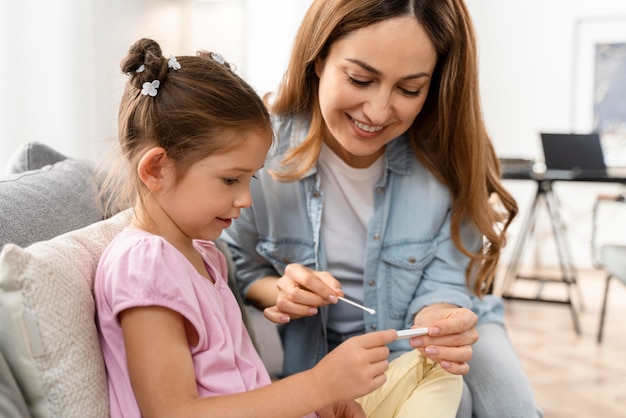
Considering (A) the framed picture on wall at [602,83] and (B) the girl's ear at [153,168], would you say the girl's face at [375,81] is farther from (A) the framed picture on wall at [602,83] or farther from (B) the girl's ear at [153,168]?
(A) the framed picture on wall at [602,83]

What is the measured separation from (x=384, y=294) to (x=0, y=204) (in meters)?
0.83

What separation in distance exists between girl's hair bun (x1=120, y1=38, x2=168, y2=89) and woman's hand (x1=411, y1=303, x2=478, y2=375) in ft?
1.90

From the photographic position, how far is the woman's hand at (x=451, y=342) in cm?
116

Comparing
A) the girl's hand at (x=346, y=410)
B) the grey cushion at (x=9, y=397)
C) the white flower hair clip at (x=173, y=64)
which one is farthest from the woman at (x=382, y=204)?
the grey cushion at (x=9, y=397)

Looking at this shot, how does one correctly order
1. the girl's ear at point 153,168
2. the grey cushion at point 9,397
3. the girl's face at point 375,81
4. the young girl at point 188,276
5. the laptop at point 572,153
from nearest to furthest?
the grey cushion at point 9,397, the young girl at point 188,276, the girl's ear at point 153,168, the girl's face at point 375,81, the laptop at point 572,153

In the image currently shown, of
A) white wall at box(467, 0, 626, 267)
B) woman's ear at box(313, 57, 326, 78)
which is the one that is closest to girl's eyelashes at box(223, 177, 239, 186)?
woman's ear at box(313, 57, 326, 78)

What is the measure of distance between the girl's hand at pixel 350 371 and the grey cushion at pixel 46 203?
0.48 m

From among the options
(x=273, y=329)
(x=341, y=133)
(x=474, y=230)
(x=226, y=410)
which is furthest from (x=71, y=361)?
(x=273, y=329)

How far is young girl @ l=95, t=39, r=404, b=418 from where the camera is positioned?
916mm

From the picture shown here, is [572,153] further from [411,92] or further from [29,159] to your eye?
[29,159]

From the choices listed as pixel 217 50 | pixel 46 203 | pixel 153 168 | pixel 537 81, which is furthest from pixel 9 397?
pixel 537 81

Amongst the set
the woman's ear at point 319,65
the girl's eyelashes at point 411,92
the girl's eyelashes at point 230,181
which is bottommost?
the girl's eyelashes at point 230,181

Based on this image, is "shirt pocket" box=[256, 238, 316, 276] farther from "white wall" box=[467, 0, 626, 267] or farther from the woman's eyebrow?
"white wall" box=[467, 0, 626, 267]

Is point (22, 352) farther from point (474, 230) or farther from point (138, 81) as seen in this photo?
point (474, 230)
